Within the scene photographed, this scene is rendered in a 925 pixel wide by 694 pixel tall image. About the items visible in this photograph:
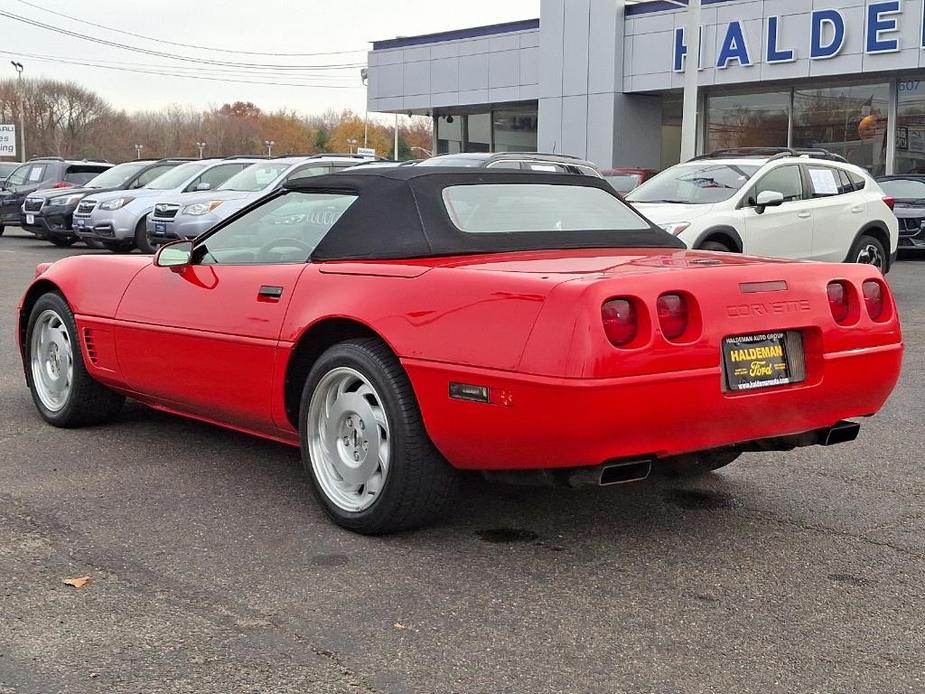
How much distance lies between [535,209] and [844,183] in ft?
29.3

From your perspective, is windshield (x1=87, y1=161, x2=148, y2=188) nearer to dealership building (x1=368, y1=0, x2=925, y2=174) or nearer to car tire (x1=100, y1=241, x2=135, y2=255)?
car tire (x1=100, y1=241, x2=135, y2=255)

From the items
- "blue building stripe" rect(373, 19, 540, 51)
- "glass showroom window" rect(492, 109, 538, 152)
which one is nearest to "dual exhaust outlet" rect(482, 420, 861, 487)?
"blue building stripe" rect(373, 19, 540, 51)

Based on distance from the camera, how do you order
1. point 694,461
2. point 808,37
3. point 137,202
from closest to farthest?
point 694,461 < point 137,202 < point 808,37

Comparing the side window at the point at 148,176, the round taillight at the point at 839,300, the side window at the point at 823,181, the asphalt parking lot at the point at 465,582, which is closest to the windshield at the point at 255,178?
the side window at the point at 148,176

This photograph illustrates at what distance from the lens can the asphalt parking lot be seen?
10.2ft

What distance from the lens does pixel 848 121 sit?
88.7 ft

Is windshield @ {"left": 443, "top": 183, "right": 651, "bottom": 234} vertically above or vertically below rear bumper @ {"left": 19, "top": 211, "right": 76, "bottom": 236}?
above


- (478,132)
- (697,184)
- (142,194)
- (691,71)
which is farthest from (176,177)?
(478,132)

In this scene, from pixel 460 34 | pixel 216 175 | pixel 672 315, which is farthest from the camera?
pixel 460 34

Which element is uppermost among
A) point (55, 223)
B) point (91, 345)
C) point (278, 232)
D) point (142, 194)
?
point (142, 194)

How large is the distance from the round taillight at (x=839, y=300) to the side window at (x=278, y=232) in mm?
1920

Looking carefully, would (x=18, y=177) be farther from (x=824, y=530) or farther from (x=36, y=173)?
(x=824, y=530)

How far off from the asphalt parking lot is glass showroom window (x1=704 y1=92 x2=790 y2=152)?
79.9 ft

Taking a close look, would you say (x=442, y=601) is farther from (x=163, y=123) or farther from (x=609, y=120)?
(x=163, y=123)
